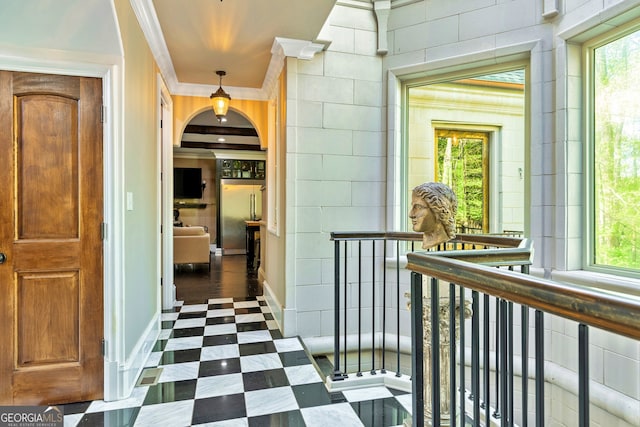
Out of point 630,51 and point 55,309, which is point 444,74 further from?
point 55,309

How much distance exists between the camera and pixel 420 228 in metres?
1.77

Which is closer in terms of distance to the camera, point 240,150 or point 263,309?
point 263,309

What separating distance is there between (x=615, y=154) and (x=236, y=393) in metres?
3.03

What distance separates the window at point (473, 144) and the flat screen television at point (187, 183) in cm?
751

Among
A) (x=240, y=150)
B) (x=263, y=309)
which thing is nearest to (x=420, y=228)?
(x=263, y=309)

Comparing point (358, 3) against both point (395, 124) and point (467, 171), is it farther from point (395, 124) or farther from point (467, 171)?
point (467, 171)

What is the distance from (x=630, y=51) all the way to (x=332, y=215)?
7.92 ft

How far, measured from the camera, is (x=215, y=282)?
5.49 m

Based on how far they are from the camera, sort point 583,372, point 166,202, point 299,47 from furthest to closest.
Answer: point 166,202, point 299,47, point 583,372

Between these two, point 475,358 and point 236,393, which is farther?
point 236,393

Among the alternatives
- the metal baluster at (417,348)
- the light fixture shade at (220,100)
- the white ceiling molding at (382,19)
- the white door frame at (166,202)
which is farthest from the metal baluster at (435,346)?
the white door frame at (166,202)

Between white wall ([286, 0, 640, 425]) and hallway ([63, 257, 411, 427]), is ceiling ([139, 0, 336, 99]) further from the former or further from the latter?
hallway ([63, 257, 411, 427])

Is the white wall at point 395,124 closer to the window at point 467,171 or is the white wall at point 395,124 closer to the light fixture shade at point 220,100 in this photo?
the window at point 467,171

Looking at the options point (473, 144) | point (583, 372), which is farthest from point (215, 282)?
point (583, 372)
